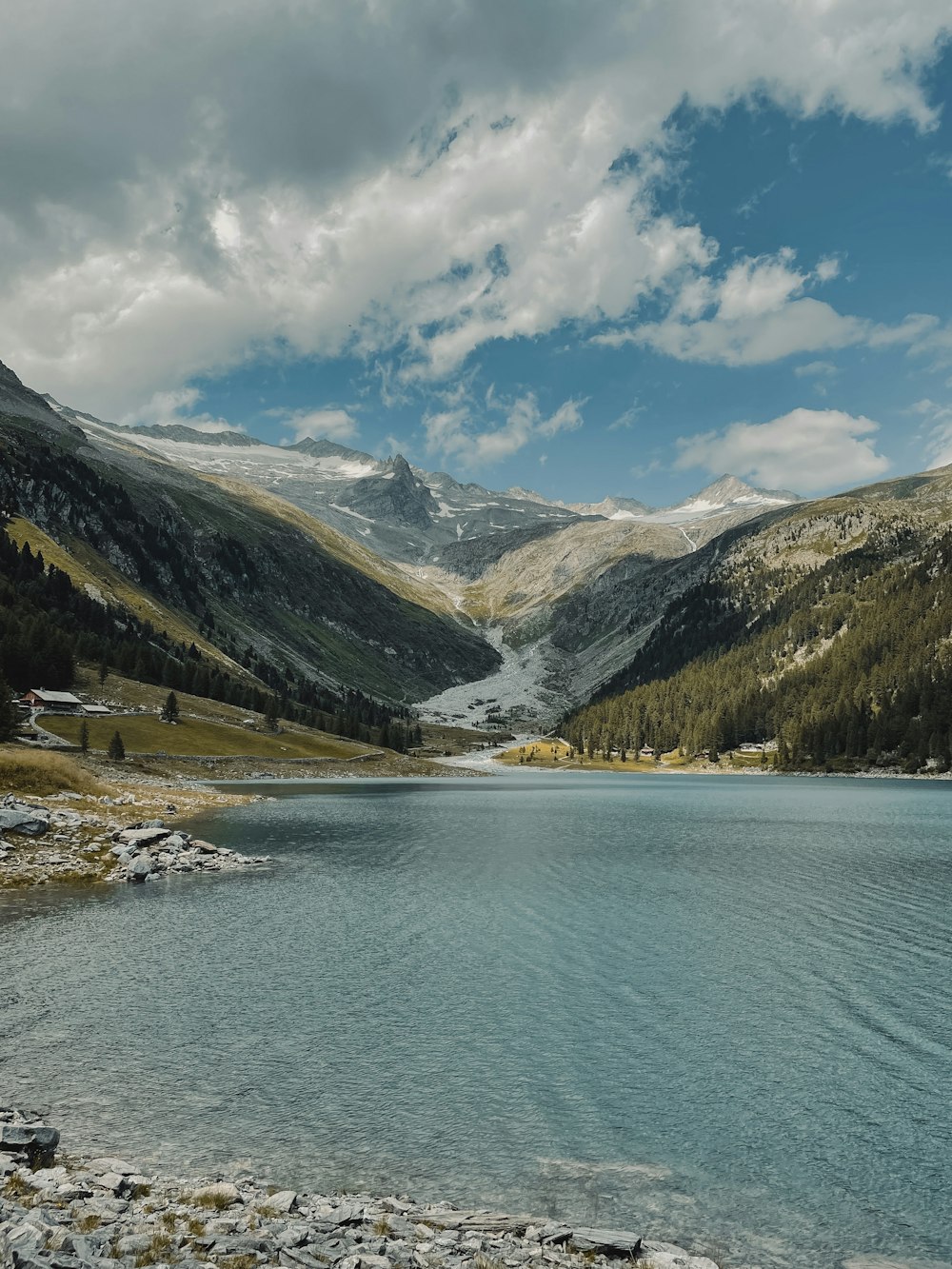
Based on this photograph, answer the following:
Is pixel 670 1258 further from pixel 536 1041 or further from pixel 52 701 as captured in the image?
pixel 52 701

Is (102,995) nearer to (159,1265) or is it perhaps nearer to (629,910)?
(159,1265)

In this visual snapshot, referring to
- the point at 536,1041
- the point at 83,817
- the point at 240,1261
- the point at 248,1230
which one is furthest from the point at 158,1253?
the point at 83,817

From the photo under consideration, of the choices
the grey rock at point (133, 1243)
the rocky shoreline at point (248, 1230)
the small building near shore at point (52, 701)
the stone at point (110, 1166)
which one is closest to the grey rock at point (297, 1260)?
the rocky shoreline at point (248, 1230)

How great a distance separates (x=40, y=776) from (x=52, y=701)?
299 feet

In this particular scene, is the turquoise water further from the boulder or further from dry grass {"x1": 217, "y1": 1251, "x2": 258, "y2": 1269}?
the boulder

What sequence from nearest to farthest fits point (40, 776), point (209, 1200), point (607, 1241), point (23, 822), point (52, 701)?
point (607, 1241), point (209, 1200), point (23, 822), point (40, 776), point (52, 701)

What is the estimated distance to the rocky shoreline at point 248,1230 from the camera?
484 inches

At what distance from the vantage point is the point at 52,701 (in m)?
151

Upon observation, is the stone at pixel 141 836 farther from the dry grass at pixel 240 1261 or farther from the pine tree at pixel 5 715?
the pine tree at pixel 5 715

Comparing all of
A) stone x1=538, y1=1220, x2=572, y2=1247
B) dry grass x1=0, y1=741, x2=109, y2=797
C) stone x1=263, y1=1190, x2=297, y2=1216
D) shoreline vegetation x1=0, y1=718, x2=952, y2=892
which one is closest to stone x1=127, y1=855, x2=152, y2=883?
shoreline vegetation x1=0, y1=718, x2=952, y2=892

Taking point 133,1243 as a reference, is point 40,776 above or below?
above

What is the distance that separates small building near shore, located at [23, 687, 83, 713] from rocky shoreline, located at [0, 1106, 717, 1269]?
154 meters

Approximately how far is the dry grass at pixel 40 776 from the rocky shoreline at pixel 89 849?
17.7 ft

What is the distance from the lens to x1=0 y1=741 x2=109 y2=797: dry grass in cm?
6762
